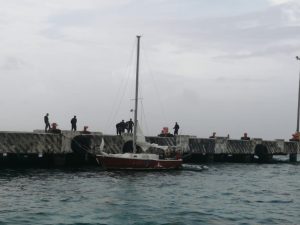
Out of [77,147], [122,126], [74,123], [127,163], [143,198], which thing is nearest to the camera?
[143,198]

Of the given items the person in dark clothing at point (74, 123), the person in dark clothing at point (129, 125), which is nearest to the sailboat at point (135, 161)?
the person in dark clothing at point (129, 125)

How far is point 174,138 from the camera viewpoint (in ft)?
188

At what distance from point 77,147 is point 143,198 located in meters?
20.3

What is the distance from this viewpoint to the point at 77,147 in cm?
5009

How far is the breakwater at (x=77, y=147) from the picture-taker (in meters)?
46.1

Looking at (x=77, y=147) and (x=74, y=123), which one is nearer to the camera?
(x=77, y=147)

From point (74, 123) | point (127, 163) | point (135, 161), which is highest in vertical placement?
point (74, 123)

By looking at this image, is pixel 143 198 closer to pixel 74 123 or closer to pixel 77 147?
pixel 77 147

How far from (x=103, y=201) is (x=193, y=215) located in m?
6.29

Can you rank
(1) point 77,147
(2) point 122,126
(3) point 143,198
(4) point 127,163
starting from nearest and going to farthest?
(3) point 143,198
(4) point 127,163
(1) point 77,147
(2) point 122,126

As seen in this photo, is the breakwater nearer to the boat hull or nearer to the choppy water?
the boat hull

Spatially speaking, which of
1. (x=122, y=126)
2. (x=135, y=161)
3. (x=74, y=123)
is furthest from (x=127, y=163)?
(x=74, y=123)

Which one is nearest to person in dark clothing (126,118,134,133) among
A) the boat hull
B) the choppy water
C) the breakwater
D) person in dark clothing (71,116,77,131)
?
the breakwater

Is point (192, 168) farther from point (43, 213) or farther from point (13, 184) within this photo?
point (43, 213)
